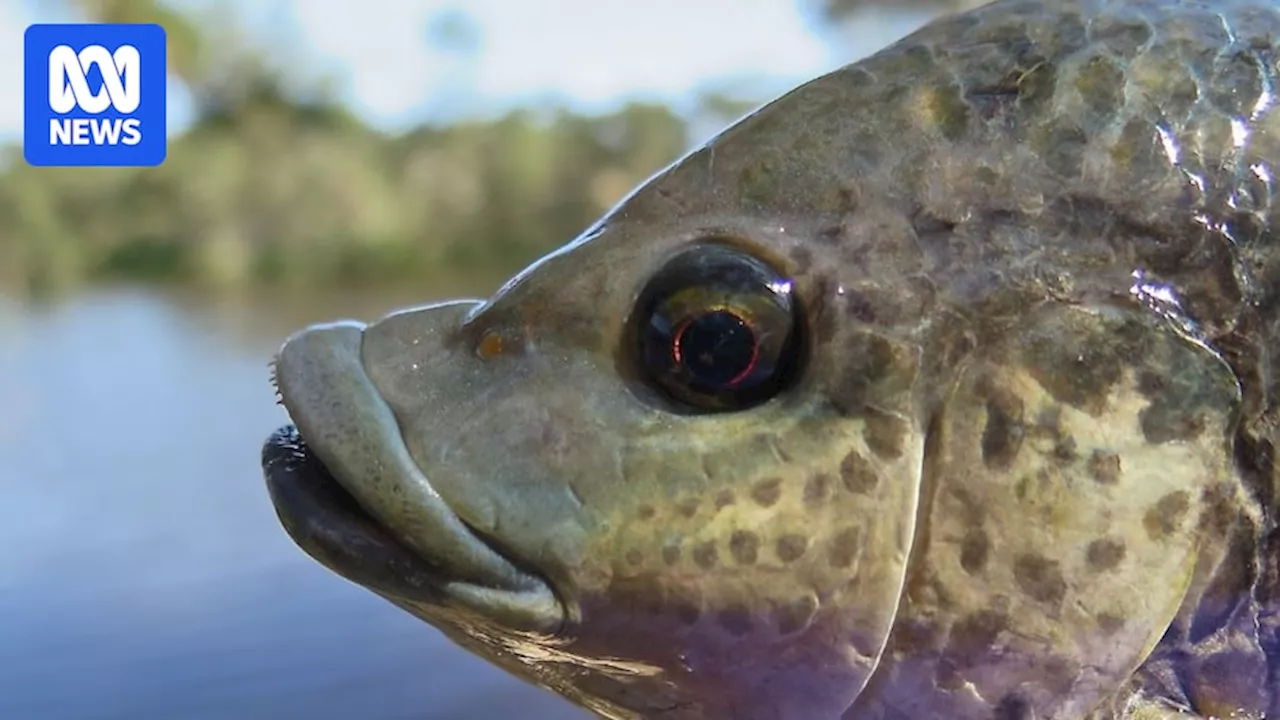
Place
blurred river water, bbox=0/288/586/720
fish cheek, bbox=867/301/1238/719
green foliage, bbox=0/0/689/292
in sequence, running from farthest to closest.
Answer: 1. green foliage, bbox=0/0/689/292
2. blurred river water, bbox=0/288/586/720
3. fish cheek, bbox=867/301/1238/719

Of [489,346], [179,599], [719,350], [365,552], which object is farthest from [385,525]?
[179,599]

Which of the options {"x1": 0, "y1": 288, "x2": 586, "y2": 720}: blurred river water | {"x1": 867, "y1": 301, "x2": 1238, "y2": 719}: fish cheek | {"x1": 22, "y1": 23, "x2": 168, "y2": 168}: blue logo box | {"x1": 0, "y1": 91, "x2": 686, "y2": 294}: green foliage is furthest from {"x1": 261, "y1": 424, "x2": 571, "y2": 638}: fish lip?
{"x1": 0, "y1": 91, "x2": 686, "y2": 294}: green foliage

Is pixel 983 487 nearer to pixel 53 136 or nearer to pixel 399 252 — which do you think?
pixel 53 136

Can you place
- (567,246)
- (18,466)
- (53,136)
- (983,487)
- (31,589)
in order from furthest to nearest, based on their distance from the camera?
1. (53,136)
2. (18,466)
3. (31,589)
4. (567,246)
5. (983,487)

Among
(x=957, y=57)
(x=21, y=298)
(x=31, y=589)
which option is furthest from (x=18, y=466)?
(x=21, y=298)

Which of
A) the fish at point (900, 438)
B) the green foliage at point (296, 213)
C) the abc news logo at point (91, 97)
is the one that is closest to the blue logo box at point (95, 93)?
the abc news logo at point (91, 97)

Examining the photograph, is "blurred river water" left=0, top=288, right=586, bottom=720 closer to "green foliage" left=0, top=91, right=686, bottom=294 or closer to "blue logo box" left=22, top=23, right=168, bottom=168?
"blue logo box" left=22, top=23, right=168, bottom=168

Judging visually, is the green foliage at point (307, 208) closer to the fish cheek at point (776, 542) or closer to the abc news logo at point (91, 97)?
the abc news logo at point (91, 97)
